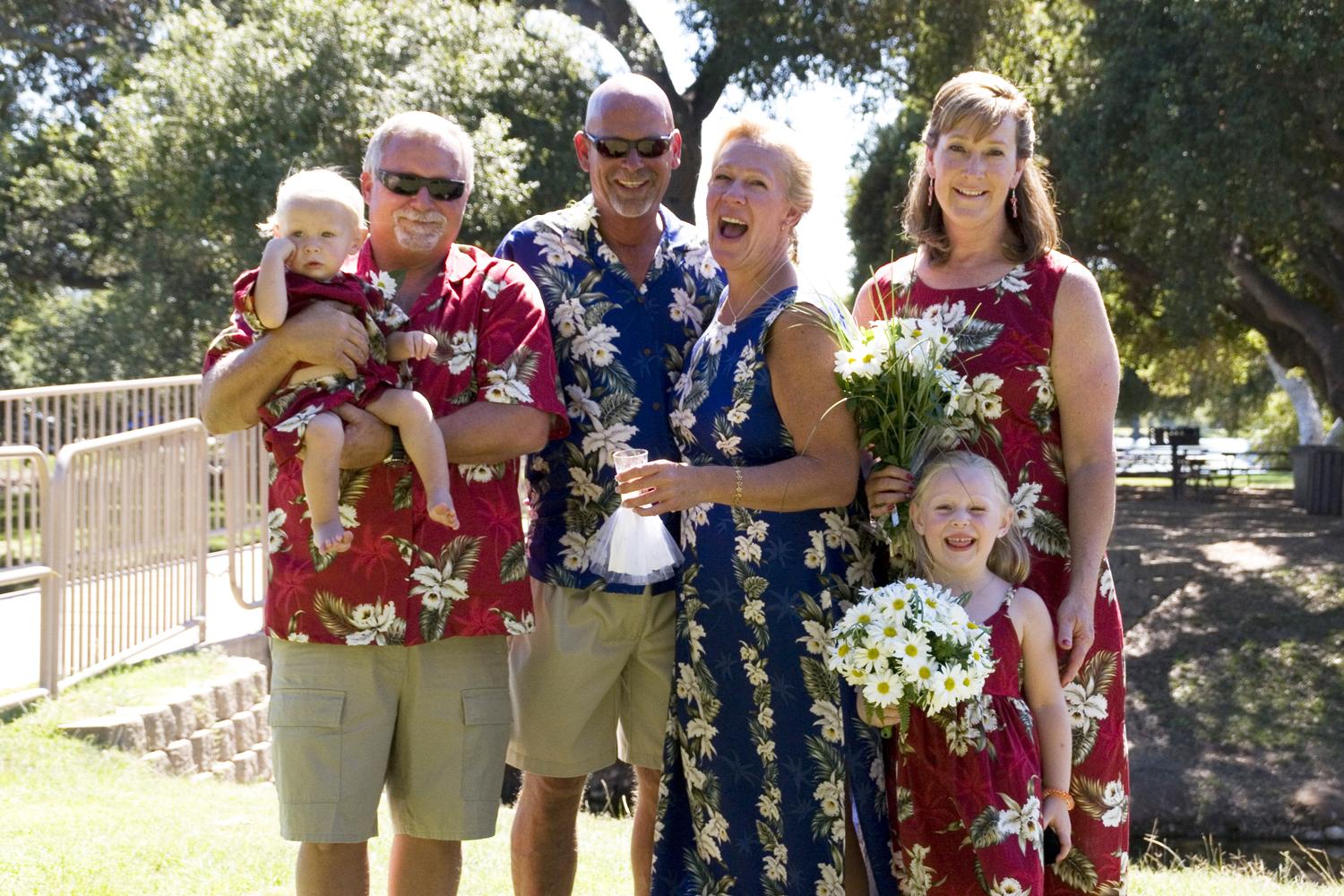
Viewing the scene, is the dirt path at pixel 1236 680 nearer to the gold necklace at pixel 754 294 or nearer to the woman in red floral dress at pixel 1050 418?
the woman in red floral dress at pixel 1050 418

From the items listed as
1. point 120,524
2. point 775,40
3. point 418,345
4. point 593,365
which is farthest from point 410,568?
point 775,40

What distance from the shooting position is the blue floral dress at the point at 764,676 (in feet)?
11.3

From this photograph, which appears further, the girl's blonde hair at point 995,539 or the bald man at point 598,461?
the bald man at point 598,461

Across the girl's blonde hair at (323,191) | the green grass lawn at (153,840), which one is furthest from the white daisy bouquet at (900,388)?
the green grass lawn at (153,840)

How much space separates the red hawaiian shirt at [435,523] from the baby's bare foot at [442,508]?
6.6 inches

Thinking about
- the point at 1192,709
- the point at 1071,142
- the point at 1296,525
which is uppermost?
the point at 1071,142

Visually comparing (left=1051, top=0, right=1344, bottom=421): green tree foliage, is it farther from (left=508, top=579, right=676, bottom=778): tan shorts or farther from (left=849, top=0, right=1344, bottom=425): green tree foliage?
(left=508, top=579, right=676, bottom=778): tan shorts

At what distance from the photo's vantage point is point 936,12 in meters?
17.8

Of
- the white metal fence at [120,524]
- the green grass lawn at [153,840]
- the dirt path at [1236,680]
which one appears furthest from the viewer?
the dirt path at [1236,680]

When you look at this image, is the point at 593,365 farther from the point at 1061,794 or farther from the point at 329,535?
the point at 1061,794

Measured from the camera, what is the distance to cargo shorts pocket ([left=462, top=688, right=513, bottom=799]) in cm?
353

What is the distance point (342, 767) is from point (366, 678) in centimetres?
22

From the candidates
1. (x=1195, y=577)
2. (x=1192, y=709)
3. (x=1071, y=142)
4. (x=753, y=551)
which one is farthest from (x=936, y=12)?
(x=753, y=551)

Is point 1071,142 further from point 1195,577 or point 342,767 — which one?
point 342,767
